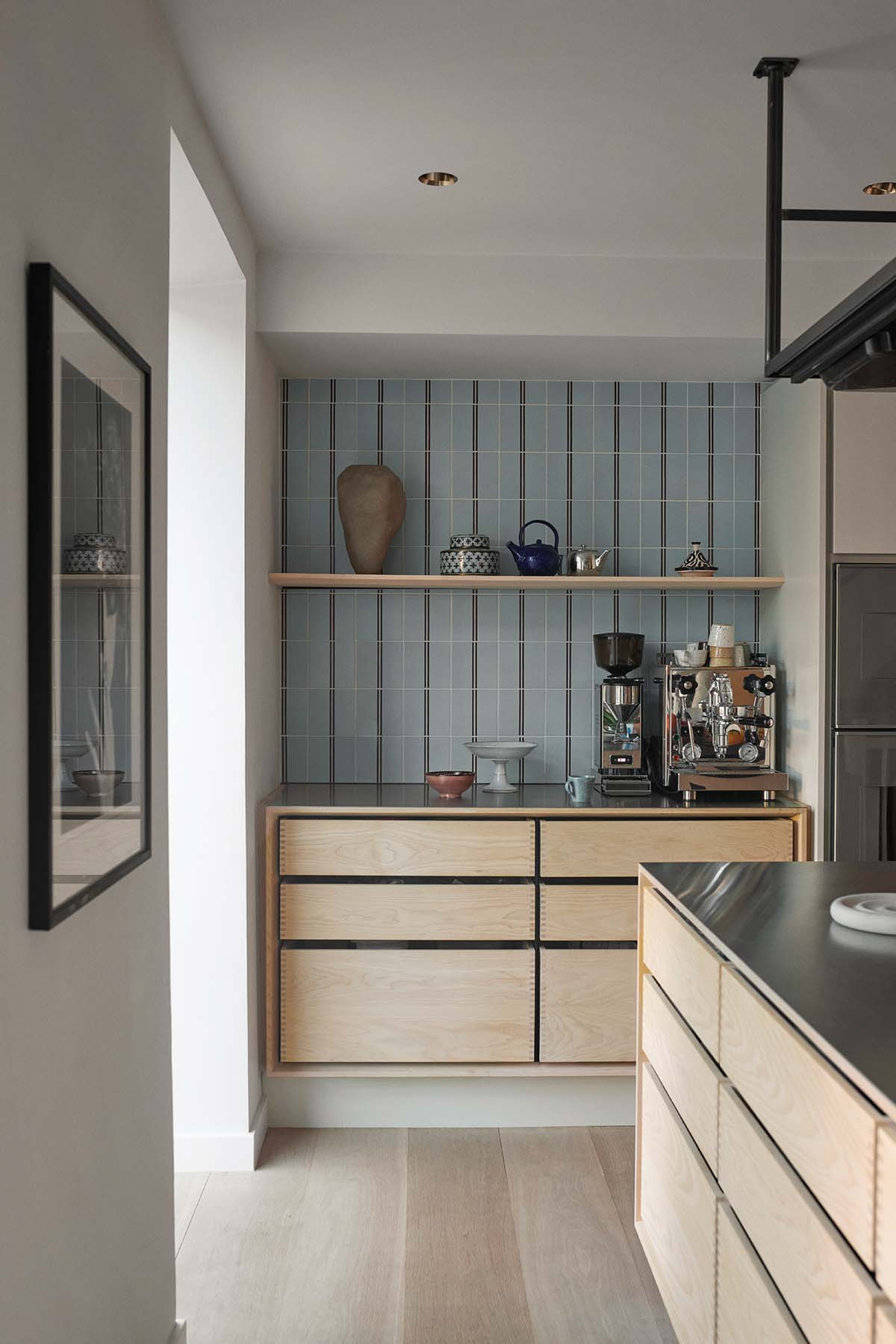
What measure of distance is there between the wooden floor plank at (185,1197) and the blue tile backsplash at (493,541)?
130 centimetres

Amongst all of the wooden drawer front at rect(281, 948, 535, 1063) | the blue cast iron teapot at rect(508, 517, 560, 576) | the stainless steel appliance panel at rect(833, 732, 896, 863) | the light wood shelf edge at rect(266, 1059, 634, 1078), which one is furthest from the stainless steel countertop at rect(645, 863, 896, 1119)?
the blue cast iron teapot at rect(508, 517, 560, 576)

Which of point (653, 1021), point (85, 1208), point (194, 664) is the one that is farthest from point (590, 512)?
point (85, 1208)

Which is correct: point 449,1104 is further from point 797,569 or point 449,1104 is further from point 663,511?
point 663,511

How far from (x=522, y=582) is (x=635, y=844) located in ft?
2.89

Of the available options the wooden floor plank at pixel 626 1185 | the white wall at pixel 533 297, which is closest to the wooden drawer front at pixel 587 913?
the wooden floor plank at pixel 626 1185

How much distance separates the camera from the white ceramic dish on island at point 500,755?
3.67 meters

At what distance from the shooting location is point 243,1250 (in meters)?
2.69

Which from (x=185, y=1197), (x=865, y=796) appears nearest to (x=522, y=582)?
(x=865, y=796)

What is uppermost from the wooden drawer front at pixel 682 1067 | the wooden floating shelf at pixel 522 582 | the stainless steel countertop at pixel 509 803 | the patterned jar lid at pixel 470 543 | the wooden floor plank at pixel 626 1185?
the patterned jar lid at pixel 470 543

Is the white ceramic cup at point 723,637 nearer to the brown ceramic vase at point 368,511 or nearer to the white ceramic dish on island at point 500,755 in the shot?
the white ceramic dish on island at point 500,755

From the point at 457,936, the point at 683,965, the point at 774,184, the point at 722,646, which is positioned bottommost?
the point at 457,936

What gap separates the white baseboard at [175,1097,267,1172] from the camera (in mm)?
3115

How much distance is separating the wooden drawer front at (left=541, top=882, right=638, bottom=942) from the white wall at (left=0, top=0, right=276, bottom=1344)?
1458 millimetres

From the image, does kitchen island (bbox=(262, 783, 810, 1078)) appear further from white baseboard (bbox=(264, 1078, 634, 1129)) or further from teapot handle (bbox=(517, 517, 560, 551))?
teapot handle (bbox=(517, 517, 560, 551))
